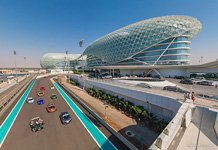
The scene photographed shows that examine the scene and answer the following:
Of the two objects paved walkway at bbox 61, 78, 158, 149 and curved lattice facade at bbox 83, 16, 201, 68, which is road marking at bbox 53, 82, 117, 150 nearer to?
paved walkway at bbox 61, 78, 158, 149

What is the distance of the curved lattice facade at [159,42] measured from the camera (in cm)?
5131

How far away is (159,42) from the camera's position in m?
53.6

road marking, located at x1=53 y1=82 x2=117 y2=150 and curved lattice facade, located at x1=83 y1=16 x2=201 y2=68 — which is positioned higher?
curved lattice facade, located at x1=83 y1=16 x2=201 y2=68

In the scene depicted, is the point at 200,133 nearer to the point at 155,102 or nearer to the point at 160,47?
the point at 155,102

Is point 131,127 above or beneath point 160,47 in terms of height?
beneath

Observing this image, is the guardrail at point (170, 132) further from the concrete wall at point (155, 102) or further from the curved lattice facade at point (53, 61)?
the curved lattice facade at point (53, 61)

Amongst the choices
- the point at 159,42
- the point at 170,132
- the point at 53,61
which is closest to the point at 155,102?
the point at 170,132

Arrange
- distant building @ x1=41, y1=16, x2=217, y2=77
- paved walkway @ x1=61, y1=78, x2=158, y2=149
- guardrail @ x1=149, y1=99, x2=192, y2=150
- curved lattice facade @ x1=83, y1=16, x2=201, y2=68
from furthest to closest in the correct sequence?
1. curved lattice facade @ x1=83, y1=16, x2=201, y2=68
2. distant building @ x1=41, y1=16, x2=217, y2=77
3. paved walkway @ x1=61, y1=78, x2=158, y2=149
4. guardrail @ x1=149, y1=99, x2=192, y2=150

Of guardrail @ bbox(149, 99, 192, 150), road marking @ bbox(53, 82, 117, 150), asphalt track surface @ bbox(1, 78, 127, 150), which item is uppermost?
guardrail @ bbox(149, 99, 192, 150)

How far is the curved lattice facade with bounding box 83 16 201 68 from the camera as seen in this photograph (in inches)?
2020

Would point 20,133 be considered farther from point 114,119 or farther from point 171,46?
point 171,46

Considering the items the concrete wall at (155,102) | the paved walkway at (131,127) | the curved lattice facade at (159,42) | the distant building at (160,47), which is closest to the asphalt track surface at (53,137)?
the paved walkway at (131,127)

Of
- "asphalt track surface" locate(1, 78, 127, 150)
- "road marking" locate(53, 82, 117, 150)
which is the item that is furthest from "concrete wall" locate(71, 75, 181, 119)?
"road marking" locate(53, 82, 117, 150)

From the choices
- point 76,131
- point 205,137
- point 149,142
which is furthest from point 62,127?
point 205,137
